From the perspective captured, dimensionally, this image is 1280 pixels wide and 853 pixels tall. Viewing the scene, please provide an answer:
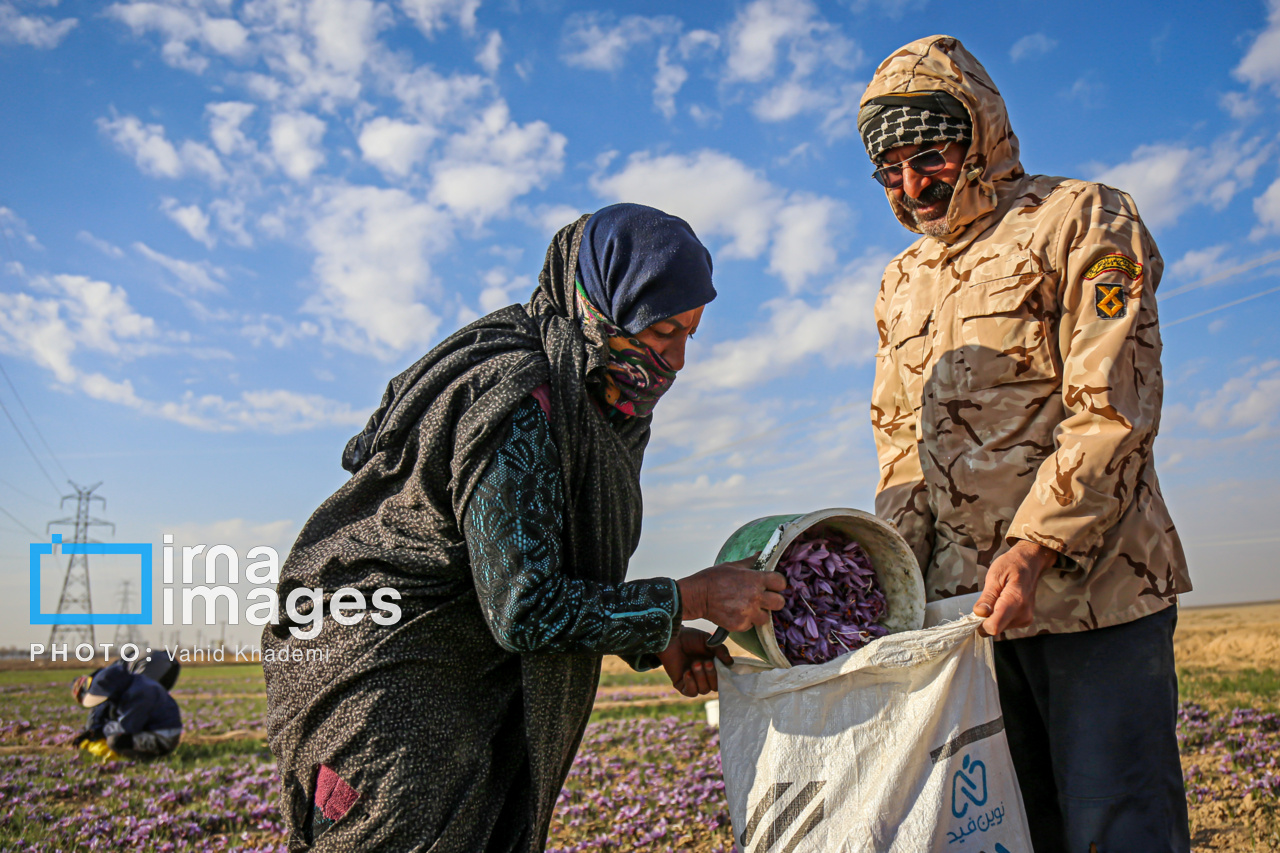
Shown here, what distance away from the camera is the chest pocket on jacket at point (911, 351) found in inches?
91.1

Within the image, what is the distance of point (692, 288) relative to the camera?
194cm

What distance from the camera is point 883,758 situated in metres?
1.81

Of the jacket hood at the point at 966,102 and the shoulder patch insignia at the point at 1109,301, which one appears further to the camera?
the jacket hood at the point at 966,102

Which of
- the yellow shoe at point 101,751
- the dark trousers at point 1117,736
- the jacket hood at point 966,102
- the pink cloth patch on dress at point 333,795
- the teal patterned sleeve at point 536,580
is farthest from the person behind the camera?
the yellow shoe at point 101,751

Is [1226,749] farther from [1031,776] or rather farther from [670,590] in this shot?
[670,590]

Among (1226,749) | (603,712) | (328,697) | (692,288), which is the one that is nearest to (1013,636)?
(692,288)

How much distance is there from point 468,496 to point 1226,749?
210 inches

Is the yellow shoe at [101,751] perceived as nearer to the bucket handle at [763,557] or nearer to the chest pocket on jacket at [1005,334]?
the bucket handle at [763,557]

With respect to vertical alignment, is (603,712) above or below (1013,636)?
below

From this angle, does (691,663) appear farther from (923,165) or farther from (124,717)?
(124,717)

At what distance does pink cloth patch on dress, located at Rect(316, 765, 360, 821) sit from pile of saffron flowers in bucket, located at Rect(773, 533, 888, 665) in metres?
1.04

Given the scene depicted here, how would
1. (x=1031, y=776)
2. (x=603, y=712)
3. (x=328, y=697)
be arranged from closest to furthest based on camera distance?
(x=328, y=697)
(x=1031, y=776)
(x=603, y=712)

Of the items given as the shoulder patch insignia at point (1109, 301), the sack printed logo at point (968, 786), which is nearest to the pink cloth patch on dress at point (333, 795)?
the sack printed logo at point (968, 786)

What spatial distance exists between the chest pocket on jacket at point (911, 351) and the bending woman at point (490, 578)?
2.40ft
